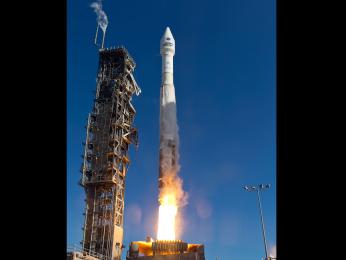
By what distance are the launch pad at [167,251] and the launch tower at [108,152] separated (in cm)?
1196

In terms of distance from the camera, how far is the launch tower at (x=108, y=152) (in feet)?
206

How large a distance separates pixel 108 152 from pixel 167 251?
2421cm

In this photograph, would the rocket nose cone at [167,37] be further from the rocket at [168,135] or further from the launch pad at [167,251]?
the launch pad at [167,251]

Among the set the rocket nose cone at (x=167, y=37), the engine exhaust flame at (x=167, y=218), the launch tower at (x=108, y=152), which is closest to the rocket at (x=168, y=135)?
the engine exhaust flame at (x=167, y=218)

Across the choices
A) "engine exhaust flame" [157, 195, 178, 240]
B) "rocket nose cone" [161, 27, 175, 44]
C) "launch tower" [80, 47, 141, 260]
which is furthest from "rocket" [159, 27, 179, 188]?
"launch tower" [80, 47, 141, 260]

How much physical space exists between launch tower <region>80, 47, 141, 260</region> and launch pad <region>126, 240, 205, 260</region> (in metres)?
12.0

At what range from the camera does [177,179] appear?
5425 cm

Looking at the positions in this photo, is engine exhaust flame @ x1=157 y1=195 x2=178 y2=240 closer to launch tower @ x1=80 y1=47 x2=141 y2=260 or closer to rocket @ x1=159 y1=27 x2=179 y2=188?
rocket @ x1=159 y1=27 x2=179 y2=188

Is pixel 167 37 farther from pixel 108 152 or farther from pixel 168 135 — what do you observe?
pixel 108 152

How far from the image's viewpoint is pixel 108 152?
2655 inches

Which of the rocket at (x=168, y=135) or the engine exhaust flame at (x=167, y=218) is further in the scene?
the rocket at (x=168, y=135)

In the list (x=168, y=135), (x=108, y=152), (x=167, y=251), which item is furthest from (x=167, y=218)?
(x=108, y=152)
